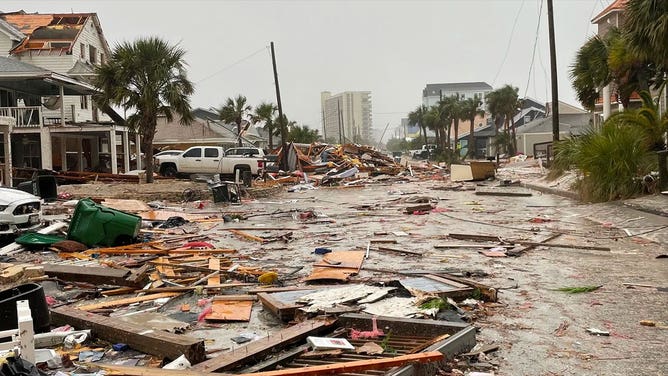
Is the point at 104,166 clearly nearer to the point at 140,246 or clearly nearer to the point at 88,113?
the point at 88,113

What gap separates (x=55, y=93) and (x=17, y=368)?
3482 cm

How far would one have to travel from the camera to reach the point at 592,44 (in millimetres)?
26312

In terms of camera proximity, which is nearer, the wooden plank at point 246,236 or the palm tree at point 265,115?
the wooden plank at point 246,236

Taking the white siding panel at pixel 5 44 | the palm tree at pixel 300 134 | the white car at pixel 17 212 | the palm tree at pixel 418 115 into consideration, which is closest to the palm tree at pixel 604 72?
the white car at pixel 17 212

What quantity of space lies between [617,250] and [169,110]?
2068cm

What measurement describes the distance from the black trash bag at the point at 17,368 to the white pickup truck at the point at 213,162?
28795 millimetres

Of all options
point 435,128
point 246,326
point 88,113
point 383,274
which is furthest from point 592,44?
point 435,128

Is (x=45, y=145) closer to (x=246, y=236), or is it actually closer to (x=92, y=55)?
(x=92, y=55)

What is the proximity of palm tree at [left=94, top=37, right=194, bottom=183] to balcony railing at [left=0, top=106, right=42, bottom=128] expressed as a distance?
5.14 meters

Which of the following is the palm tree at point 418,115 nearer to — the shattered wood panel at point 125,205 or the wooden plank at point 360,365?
the shattered wood panel at point 125,205

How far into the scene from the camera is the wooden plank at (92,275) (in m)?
8.00

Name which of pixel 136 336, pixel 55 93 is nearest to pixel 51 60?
pixel 55 93

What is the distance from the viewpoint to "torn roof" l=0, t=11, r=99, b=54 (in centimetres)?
3759

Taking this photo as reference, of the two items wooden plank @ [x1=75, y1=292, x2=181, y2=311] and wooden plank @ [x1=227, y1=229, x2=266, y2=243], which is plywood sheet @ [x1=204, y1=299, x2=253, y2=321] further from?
wooden plank @ [x1=227, y1=229, x2=266, y2=243]
